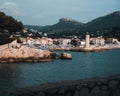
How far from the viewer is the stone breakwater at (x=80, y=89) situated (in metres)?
7.91

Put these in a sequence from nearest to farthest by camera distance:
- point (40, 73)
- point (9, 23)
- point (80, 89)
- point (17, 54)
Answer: point (80, 89) < point (40, 73) < point (17, 54) < point (9, 23)

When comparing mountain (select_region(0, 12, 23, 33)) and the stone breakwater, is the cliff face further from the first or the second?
the stone breakwater

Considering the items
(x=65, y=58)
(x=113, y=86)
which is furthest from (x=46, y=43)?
(x=113, y=86)

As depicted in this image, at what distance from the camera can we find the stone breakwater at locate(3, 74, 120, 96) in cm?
791

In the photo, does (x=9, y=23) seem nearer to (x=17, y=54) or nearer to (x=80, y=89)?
(x=17, y=54)

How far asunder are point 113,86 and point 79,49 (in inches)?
4163

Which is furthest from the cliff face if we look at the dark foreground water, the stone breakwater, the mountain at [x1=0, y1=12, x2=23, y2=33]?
the stone breakwater

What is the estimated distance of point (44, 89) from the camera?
7973 millimetres

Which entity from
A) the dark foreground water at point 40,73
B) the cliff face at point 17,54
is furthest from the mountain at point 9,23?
the dark foreground water at point 40,73

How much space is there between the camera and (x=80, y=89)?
323 inches

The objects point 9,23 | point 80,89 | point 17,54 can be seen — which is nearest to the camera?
point 80,89

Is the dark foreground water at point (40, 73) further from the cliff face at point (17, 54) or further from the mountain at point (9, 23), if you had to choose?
the mountain at point (9, 23)

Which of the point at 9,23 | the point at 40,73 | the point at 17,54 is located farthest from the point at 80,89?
the point at 9,23

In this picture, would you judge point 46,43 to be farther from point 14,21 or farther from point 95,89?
→ point 95,89
